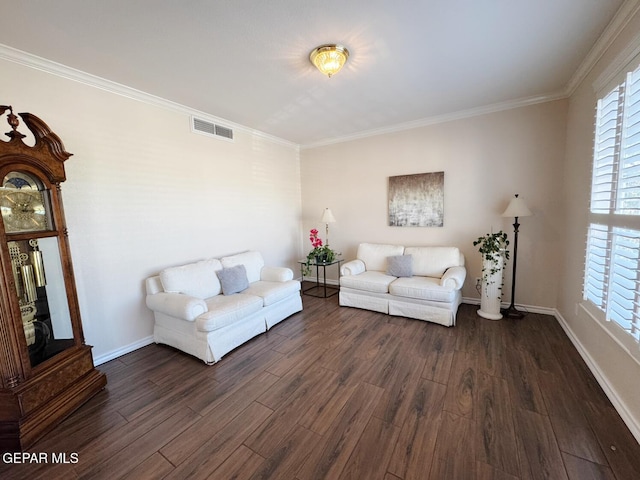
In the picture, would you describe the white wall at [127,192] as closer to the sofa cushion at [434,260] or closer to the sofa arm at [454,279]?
the sofa cushion at [434,260]

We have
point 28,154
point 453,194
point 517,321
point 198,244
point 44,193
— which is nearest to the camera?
point 28,154

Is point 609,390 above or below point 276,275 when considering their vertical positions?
below

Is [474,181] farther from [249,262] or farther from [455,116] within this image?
[249,262]

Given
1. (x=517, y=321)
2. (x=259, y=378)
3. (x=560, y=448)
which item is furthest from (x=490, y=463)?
(x=517, y=321)

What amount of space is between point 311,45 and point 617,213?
2.60m

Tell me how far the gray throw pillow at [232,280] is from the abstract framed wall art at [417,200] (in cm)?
249

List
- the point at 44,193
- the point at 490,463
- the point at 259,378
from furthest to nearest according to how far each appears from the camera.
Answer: the point at 259,378, the point at 44,193, the point at 490,463

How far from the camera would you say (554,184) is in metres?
3.22

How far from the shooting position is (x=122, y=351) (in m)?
2.73

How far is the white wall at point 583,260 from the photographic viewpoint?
1700 millimetres

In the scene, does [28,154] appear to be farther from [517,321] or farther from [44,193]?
[517,321]

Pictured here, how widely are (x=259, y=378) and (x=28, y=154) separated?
2365 mm

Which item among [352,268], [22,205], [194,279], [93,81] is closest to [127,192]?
[22,205]

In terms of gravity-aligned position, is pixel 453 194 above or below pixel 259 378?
above
